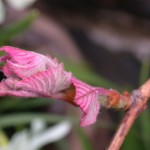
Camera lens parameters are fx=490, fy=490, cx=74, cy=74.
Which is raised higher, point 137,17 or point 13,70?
point 13,70

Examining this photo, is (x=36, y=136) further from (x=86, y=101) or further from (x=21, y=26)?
(x=86, y=101)

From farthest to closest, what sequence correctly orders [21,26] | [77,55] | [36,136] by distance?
[77,55] → [36,136] → [21,26]

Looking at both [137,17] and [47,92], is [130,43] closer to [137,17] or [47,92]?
[137,17]

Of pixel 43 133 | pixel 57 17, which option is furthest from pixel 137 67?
pixel 43 133

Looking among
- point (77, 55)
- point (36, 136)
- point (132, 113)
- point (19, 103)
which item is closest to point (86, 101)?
point (132, 113)

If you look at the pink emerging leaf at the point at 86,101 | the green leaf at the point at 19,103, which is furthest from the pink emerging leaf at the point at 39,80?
the green leaf at the point at 19,103

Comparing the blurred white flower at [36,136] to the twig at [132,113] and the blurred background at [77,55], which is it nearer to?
the blurred background at [77,55]

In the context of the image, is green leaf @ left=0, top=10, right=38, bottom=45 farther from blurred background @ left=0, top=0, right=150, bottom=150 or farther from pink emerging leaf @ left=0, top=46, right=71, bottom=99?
pink emerging leaf @ left=0, top=46, right=71, bottom=99

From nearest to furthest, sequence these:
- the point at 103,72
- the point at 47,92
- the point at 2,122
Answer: the point at 47,92, the point at 2,122, the point at 103,72
